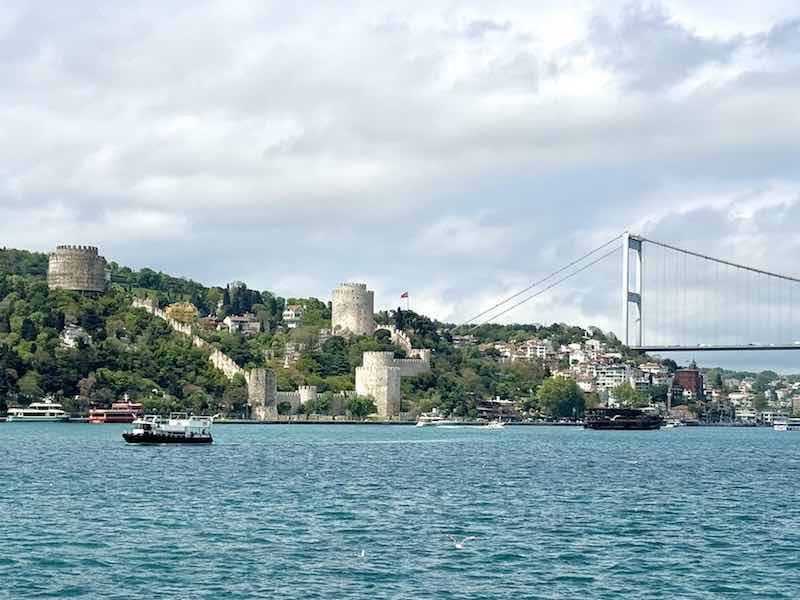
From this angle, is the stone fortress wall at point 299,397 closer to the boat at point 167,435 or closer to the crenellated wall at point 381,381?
the crenellated wall at point 381,381

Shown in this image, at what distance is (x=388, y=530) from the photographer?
37156 millimetres

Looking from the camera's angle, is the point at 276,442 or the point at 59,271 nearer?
the point at 276,442

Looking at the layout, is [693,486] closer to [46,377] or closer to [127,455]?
[127,455]

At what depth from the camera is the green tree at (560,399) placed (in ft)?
580

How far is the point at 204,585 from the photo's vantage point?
2875 centimetres

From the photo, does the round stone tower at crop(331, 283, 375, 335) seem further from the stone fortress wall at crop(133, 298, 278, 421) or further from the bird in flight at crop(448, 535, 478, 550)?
the bird in flight at crop(448, 535, 478, 550)

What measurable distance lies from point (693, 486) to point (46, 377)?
9836cm

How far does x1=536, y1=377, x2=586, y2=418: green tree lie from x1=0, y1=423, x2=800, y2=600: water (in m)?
111

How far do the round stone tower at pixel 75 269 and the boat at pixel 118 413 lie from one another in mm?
36449

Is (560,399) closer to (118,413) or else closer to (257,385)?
(257,385)

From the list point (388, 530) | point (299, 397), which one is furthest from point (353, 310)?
point (388, 530)

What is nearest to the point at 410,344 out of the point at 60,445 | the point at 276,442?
the point at 276,442

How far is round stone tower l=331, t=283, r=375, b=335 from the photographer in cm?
18125

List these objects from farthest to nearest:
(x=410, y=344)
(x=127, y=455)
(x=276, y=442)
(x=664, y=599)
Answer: (x=410, y=344) → (x=276, y=442) → (x=127, y=455) → (x=664, y=599)
